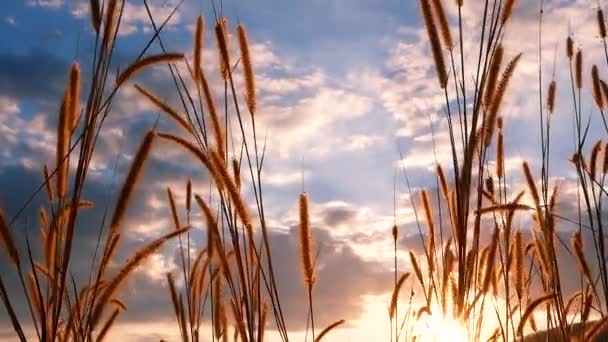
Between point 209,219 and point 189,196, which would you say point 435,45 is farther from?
point 189,196

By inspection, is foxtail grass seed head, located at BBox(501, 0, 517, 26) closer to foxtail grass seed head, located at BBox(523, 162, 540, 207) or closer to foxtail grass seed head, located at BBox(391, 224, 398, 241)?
foxtail grass seed head, located at BBox(523, 162, 540, 207)

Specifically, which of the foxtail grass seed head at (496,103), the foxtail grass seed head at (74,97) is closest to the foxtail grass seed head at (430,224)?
the foxtail grass seed head at (496,103)

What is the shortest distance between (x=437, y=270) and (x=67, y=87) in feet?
6.96

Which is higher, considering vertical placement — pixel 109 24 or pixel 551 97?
pixel 551 97

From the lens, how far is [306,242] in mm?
2471

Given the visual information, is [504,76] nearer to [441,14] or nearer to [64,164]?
[441,14]

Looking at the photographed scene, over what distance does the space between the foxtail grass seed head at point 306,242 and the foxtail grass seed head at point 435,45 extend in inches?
24.0

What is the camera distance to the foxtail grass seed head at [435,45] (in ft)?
8.13

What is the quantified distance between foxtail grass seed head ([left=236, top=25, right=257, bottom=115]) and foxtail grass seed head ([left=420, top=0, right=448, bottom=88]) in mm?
617

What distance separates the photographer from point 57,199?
7.20 ft

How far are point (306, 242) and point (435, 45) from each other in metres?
0.79

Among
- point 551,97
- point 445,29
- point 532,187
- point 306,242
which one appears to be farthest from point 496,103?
point 551,97

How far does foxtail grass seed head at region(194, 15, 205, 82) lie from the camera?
2548mm

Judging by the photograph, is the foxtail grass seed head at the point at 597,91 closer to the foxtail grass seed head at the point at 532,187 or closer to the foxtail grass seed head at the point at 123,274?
the foxtail grass seed head at the point at 532,187
